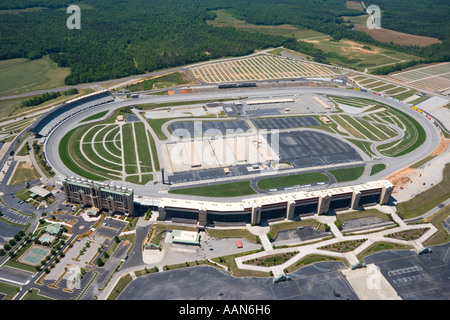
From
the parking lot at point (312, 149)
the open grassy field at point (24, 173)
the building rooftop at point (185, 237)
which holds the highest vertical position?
the parking lot at point (312, 149)

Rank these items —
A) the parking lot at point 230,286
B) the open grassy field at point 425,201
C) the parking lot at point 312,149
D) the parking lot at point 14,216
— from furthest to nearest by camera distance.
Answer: the parking lot at point 312,149, the open grassy field at point 425,201, the parking lot at point 14,216, the parking lot at point 230,286

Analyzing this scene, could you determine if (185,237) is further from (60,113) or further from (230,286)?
(60,113)

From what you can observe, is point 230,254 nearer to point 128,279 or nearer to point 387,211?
point 128,279

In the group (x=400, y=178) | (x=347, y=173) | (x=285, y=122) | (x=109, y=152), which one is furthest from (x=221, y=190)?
(x=400, y=178)

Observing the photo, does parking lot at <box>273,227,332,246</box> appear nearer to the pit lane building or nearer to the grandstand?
the pit lane building

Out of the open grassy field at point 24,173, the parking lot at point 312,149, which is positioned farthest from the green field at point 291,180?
the open grassy field at point 24,173

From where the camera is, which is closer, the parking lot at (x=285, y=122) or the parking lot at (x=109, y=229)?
the parking lot at (x=109, y=229)

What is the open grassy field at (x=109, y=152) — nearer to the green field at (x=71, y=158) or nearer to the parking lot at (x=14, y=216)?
the green field at (x=71, y=158)
